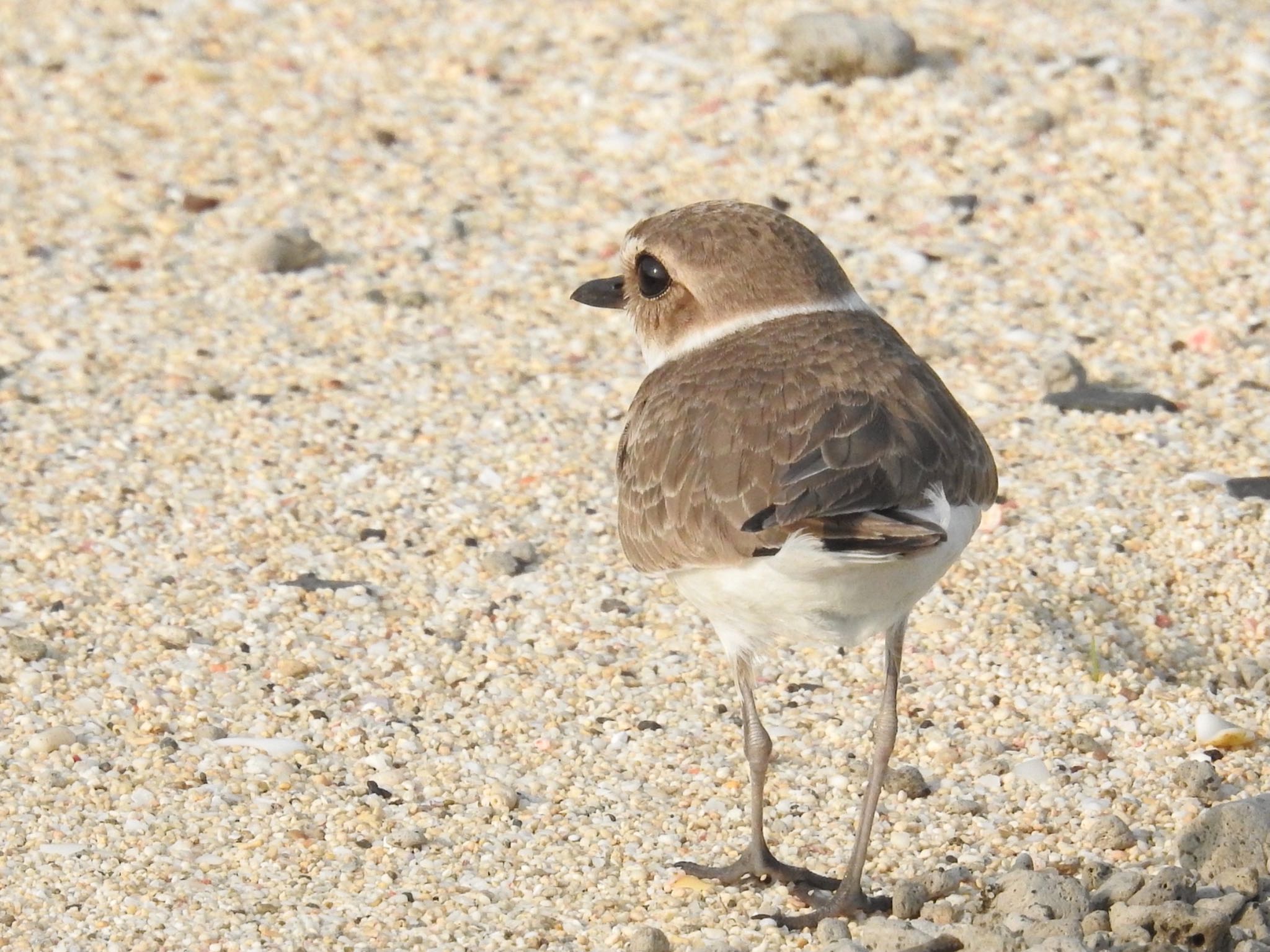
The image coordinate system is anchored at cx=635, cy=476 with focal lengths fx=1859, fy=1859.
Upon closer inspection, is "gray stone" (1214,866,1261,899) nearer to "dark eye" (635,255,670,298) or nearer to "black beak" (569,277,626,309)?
"dark eye" (635,255,670,298)

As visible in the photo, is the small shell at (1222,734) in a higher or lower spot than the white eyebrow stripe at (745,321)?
lower

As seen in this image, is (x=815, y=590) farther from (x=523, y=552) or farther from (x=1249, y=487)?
(x=1249, y=487)

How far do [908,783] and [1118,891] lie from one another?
81 centimetres

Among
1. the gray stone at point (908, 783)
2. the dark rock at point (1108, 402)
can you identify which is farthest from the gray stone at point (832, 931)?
the dark rock at point (1108, 402)

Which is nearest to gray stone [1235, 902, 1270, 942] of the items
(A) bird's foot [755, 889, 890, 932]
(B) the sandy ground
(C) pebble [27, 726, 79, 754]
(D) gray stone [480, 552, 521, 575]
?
(B) the sandy ground

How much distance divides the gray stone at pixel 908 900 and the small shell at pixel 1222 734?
1.05m

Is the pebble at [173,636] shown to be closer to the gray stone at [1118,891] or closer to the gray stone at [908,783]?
the gray stone at [908,783]

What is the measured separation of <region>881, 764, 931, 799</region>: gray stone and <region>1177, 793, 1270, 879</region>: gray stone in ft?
2.30

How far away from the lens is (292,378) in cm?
665

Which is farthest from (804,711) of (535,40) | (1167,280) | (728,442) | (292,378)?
(535,40)

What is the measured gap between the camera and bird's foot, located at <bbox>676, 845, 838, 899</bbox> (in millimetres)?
4457

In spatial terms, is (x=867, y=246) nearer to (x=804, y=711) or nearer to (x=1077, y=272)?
(x=1077, y=272)

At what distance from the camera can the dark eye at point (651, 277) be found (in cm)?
486

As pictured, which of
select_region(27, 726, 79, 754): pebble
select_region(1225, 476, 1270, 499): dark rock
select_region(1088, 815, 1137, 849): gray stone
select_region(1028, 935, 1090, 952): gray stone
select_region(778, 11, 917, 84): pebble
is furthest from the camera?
select_region(778, 11, 917, 84): pebble
